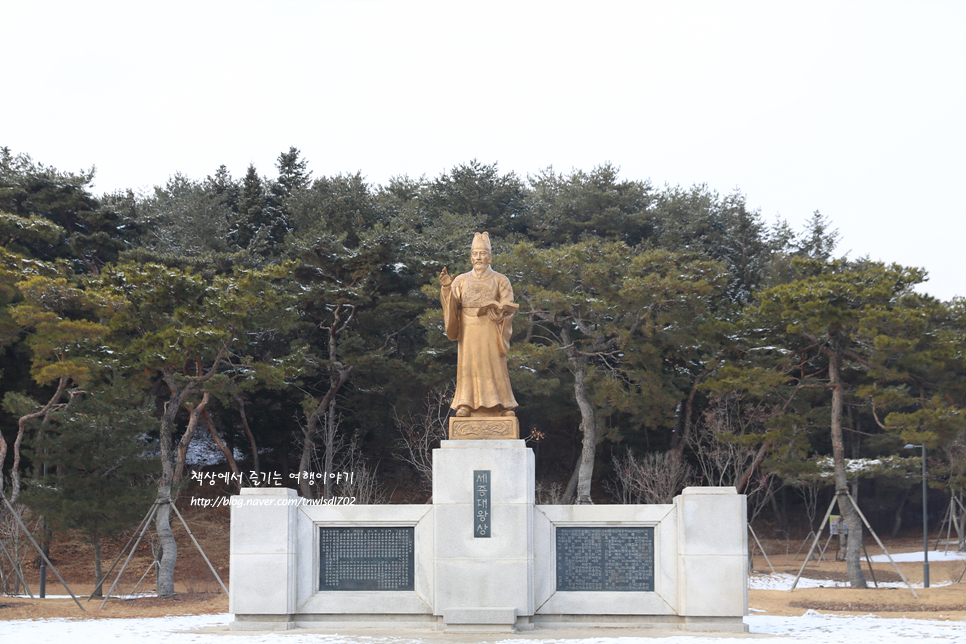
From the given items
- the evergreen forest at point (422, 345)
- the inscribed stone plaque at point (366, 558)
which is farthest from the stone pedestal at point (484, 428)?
the evergreen forest at point (422, 345)

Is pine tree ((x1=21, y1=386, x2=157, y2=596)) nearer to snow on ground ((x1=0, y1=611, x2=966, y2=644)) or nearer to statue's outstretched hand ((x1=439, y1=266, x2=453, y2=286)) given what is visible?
snow on ground ((x1=0, y1=611, x2=966, y2=644))

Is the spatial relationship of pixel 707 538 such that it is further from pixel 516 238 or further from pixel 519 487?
pixel 516 238

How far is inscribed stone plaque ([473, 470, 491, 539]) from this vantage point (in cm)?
891

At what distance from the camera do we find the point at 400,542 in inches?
362

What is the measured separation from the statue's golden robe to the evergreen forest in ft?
25.9

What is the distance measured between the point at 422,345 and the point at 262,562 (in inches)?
601

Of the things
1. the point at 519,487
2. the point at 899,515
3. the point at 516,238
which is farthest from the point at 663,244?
the point at 519,487

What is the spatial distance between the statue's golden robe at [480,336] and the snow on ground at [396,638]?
241cm

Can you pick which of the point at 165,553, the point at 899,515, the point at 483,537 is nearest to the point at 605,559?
the point at 483,537

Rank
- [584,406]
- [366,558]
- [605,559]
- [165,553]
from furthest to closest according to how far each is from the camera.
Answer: [584,406] → [165,553] → [366,558] → [605,559]

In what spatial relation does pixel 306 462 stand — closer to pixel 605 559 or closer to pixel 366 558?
pixel 366 558

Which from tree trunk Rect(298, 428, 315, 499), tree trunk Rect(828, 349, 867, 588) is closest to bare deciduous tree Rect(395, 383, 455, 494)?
tree trunk Rect(298, 428, 315, 499)

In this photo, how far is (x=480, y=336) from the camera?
31.2ft

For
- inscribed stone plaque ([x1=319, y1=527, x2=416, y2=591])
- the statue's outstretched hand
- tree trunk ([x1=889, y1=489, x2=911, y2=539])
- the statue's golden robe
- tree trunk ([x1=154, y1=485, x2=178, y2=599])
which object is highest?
the statue's outstretched hand
